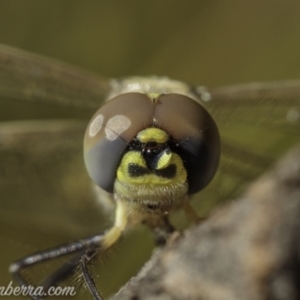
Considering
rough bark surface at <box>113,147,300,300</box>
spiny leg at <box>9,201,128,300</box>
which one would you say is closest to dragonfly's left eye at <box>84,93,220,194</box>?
spiny leg at <box>9,201,128,300</box>

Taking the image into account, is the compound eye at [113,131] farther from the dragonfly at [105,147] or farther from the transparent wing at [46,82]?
the transparent wing at [46,82]

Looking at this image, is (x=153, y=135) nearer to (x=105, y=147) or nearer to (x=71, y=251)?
(x=105, y=147)

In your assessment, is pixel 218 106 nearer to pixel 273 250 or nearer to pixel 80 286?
pixel 80 286

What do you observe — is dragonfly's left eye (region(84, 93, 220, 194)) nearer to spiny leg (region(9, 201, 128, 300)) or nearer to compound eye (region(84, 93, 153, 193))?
compound eye (region(84, 93, 153, 193))

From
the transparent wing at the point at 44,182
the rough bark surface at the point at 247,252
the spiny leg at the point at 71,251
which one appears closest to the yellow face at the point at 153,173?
the spiny leg at the point at 71,251

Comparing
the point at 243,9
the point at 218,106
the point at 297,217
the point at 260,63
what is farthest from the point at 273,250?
the point at 243,9

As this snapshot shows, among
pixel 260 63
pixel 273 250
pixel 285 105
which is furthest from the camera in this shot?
pixel 260 63

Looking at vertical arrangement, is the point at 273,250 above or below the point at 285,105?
above
